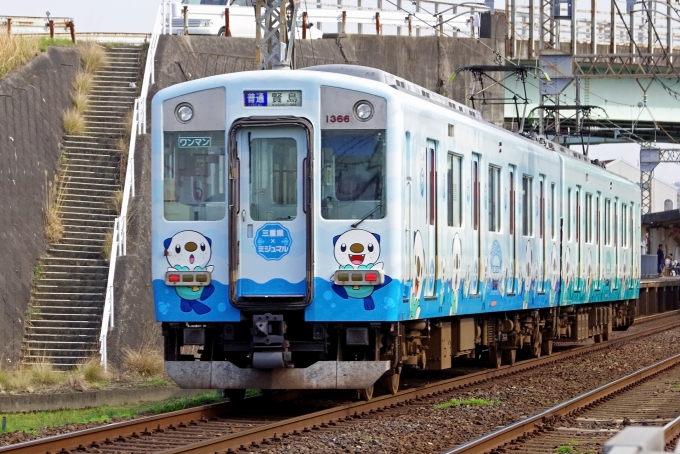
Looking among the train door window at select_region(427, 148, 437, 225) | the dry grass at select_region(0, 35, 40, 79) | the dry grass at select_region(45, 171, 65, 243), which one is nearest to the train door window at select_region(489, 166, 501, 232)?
the train door window at select_region(427, 148, 437, 225)

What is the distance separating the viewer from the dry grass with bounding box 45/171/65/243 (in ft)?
70.7

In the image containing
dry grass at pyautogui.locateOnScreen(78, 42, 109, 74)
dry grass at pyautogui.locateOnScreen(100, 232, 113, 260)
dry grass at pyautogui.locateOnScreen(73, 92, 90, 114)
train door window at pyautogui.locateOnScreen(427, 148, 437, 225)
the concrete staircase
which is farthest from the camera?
dry grass at pyautogui.locateOnScreen(78, 42, 109, 74)

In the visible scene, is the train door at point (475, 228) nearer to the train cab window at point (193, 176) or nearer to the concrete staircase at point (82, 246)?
the train cab window at point (193, 176)

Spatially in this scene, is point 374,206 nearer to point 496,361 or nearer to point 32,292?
point 496,361

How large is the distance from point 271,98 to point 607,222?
14.9 meters

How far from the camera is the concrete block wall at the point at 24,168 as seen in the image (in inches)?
778

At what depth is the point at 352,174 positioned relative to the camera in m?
12.3

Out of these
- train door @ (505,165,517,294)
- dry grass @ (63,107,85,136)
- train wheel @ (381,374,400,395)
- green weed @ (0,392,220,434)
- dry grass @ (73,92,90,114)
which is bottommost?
green weed @ (0,392,220,434)

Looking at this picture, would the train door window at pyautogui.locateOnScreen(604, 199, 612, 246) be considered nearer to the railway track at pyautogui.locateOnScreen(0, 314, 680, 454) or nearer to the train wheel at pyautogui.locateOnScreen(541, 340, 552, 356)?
the train wheel at pyautogui.locateOnScreen(541, 340, 552, 356)

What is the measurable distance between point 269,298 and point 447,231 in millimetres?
2862

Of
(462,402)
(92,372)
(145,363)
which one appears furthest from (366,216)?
(145,363)

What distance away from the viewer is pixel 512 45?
146 feet

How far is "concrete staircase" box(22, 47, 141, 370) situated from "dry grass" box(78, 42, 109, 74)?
0.81ft

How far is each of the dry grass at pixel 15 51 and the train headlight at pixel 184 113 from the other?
38.7 feet
